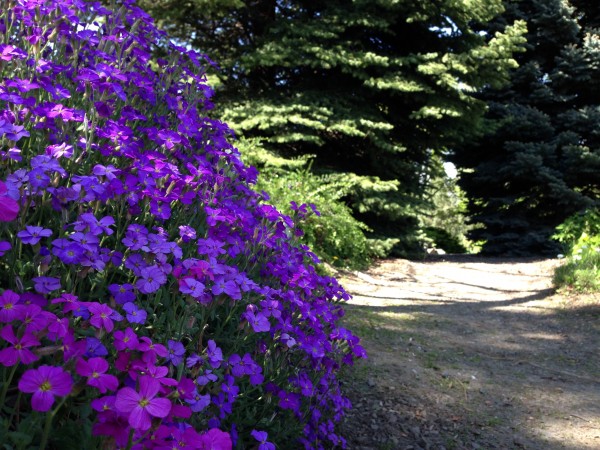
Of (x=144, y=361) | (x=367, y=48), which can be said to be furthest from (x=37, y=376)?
(x=367, y=48)

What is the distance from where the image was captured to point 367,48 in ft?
33.5

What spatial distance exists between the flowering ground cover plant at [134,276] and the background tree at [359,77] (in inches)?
256

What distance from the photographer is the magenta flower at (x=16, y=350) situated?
1.00m

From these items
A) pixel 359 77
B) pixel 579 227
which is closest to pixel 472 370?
pixel 359 77

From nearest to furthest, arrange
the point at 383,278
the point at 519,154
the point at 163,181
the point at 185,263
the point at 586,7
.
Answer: the point at 185,263 → the point at 163,181 → the point at 383,278 → the point at 519,154 → the point at 586,7

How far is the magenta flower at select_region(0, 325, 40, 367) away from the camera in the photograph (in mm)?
998

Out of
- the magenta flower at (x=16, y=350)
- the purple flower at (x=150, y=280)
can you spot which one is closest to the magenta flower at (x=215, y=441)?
the magenta flower at (x=16, y=350)

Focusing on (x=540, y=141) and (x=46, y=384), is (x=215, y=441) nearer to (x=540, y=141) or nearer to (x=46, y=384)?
(x=46, y=384)

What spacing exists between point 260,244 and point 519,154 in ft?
38.7

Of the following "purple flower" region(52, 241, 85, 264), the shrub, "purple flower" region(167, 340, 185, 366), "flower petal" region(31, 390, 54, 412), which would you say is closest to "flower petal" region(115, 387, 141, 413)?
"flower petal" region(31, 390, 54, 412)

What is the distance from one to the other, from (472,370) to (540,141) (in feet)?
36.6

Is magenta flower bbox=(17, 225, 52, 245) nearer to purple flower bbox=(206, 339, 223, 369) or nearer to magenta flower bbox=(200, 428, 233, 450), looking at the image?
purple flower bbox=(206, 339, 223, 369)

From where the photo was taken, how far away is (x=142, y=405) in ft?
3.24

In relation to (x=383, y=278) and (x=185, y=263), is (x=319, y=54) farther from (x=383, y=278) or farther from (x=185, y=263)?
(x=185, y=263)
